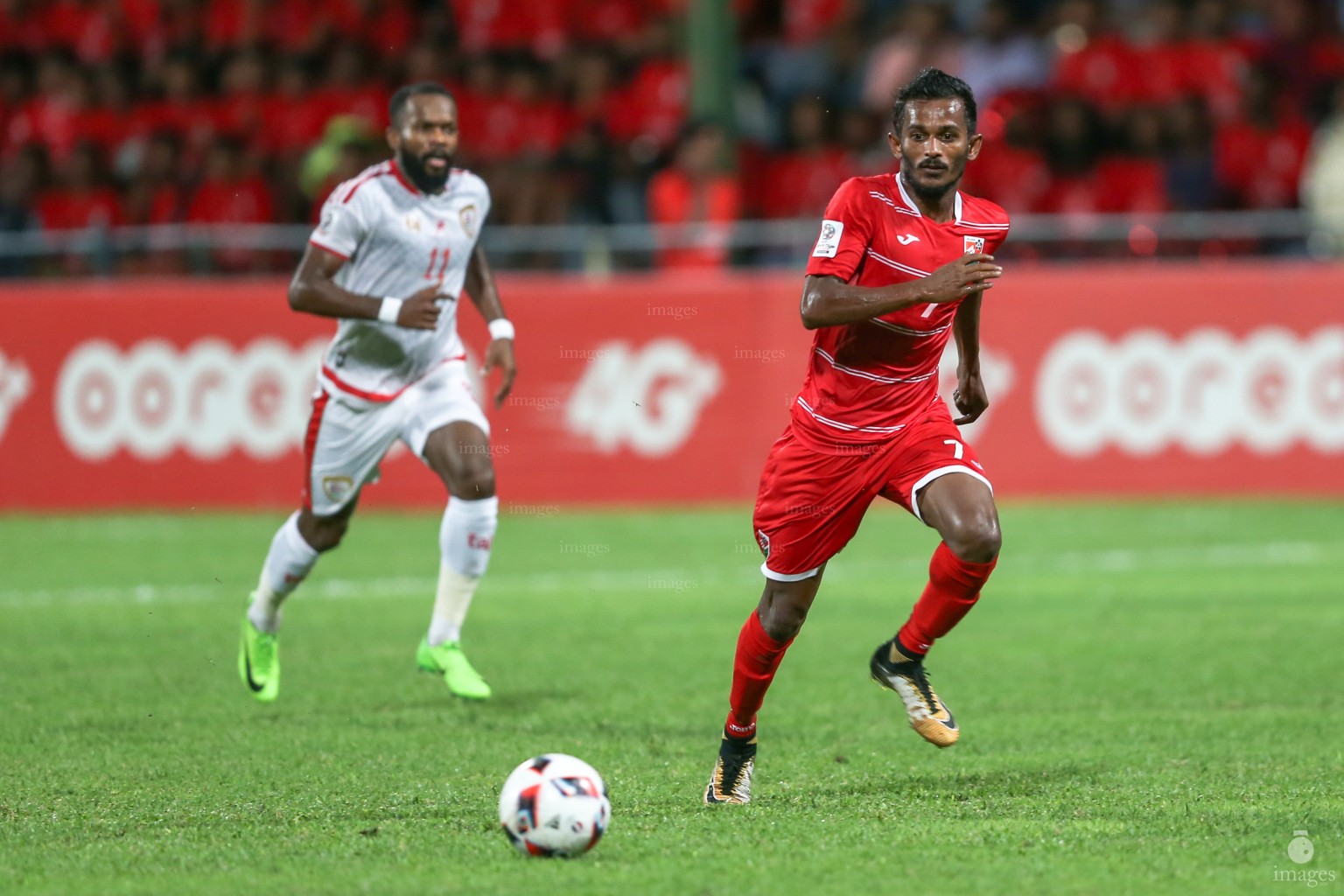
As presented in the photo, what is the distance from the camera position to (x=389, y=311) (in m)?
7.33

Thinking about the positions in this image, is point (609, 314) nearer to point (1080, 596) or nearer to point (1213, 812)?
point (1080, 596)

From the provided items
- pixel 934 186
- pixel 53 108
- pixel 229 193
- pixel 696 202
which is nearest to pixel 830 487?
pixel 934 186

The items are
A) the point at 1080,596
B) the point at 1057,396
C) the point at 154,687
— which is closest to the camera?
the point at 154,687

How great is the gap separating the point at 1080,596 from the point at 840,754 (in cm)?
414

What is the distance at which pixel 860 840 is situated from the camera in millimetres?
4984

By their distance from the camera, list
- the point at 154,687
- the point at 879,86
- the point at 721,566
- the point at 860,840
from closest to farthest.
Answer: the point at 860,840 < the point at 154,687 < the point at 721,566 < the point at 879,86

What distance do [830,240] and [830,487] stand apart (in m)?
0.80

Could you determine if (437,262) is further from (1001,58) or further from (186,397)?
(1001,58)

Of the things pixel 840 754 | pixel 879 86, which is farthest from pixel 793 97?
pixel 840 754

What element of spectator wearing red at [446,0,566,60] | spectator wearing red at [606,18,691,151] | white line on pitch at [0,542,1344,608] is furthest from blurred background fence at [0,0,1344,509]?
spectator wearing red at [446,0,566,60]

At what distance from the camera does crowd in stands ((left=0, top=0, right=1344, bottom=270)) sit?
1497 cm

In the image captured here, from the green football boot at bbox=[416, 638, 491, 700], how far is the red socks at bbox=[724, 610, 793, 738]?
1941 mm

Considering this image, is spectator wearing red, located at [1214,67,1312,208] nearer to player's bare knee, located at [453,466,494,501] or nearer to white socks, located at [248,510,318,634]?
player's bare knee, located at [453,466,494,501]

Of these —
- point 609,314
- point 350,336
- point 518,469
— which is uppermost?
point 350,336
